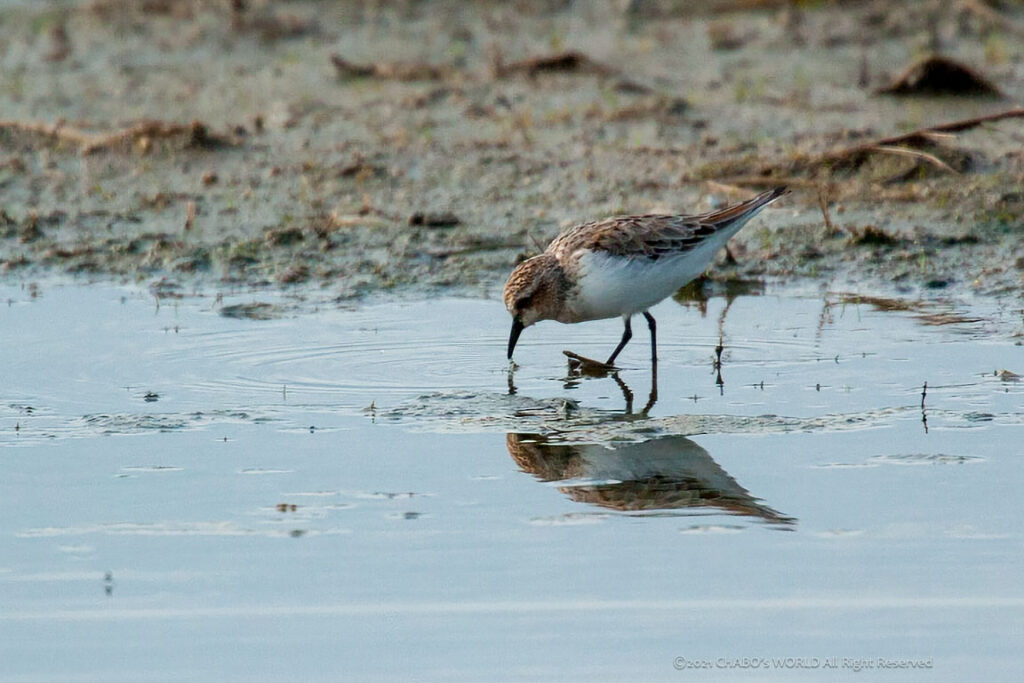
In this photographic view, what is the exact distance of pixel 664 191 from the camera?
10836 mm

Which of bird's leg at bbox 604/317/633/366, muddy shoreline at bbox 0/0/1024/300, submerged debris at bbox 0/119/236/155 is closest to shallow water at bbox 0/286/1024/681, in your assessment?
bird's leg at bbox 604/317/633/366

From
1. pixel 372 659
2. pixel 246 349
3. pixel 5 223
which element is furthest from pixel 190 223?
pixel 372 659

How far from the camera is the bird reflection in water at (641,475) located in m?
5.68

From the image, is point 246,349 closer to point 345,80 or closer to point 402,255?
point 402,255

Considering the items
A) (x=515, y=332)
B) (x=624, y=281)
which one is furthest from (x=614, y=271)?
(x=515, y=332)

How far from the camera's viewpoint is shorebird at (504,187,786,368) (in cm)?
787

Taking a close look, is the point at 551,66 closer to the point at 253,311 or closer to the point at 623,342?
the point at 253,311

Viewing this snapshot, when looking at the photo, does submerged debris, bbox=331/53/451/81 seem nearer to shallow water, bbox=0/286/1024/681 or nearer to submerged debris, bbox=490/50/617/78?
submerged debris, bbox=490/50/617/78

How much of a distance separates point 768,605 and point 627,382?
281 cm

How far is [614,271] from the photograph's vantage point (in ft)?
25.8

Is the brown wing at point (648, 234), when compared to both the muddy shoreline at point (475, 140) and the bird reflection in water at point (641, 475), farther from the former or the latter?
the bird reflection in water at point (641, 475)

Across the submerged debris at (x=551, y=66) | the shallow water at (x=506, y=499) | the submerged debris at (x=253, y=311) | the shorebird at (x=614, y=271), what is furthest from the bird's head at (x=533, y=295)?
the submerged debris at (x=551, y=66)

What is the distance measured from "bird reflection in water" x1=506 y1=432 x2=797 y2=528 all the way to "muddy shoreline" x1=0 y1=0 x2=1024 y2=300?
307cm

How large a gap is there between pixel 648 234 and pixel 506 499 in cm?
253
